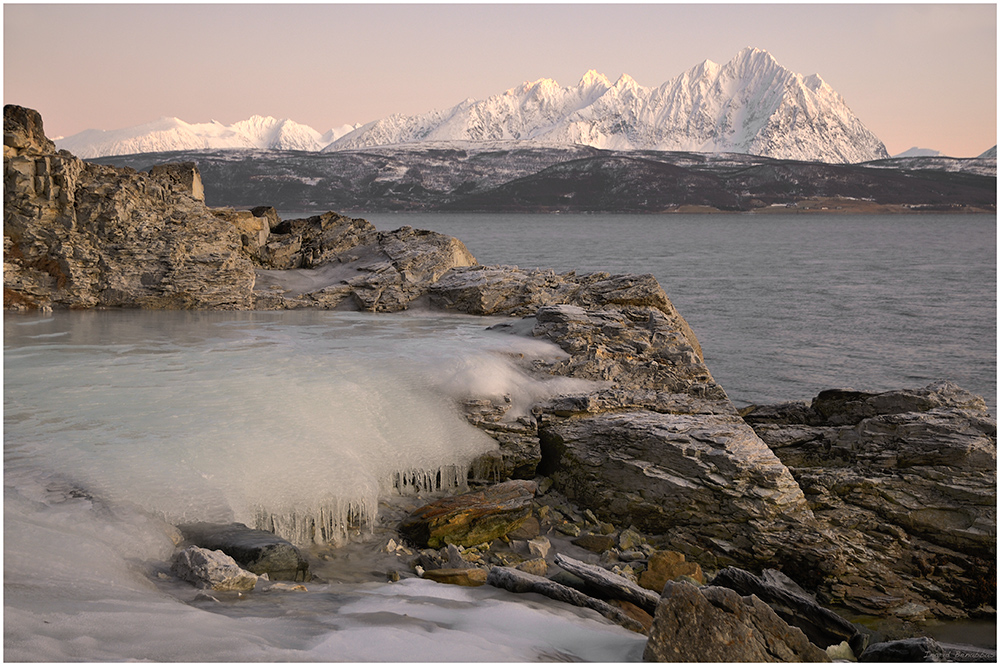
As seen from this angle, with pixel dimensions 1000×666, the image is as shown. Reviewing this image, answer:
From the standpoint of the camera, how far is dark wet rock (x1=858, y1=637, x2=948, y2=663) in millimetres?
6785

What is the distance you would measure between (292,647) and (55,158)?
17.4 meters

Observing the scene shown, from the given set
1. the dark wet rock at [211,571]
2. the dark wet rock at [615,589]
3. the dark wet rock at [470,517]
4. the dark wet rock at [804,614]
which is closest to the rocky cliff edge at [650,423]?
the dark wet rock at [470,517]

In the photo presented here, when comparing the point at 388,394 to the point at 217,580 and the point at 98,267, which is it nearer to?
the point at 217,580

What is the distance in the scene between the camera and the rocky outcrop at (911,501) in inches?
381

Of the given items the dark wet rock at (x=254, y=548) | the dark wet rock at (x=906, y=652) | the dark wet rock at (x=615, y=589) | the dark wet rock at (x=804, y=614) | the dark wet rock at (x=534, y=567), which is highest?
the dark wet rock at (x=254, y=548)

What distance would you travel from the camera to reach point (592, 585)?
7.57m

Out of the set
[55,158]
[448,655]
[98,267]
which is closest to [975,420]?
[448,655]

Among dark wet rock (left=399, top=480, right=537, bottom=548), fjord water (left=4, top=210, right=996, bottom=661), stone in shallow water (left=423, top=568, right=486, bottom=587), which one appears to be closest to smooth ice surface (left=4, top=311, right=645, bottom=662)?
fjord water (left=4, top=210, right=996, bottom=661)

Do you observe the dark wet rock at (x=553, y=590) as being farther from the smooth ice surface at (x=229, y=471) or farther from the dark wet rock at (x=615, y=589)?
the dark wet rock at (x=615, y=589)

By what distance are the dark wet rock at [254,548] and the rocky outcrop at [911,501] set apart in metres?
6.89

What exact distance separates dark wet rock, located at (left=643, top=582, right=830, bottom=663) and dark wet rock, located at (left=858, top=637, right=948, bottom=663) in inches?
63.0

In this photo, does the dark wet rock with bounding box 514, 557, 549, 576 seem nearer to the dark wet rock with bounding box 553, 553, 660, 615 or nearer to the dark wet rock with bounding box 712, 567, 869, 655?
the dark wet rock with bounding box 553, 553, 660, 615

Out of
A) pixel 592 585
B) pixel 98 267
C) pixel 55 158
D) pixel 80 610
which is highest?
pixel 55 158

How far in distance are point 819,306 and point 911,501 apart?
32.7m
